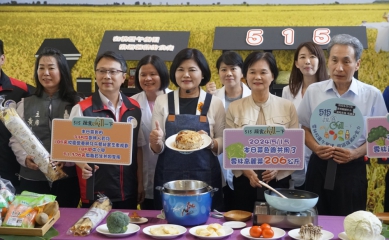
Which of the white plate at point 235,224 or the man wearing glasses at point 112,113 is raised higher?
the man wearing glasses at point 112,113

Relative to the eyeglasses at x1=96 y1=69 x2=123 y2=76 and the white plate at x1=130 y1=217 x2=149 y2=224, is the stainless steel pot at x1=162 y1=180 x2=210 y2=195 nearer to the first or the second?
the white plate at x1=130 y1=217 x2=149 y2=224

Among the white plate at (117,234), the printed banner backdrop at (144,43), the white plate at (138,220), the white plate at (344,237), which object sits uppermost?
the printed banner backdrop at (144,43)

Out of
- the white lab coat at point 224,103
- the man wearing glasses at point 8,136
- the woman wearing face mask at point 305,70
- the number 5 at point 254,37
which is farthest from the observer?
the number 5 at point 254,37

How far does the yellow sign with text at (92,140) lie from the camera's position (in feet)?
8.32

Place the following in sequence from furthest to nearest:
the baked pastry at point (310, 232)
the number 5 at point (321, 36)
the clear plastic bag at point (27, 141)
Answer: the number 5 at point (321, 36), the clear plastic bag at point (27, 141), the baked pastry at point (310, 232)

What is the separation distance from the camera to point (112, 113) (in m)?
2.91

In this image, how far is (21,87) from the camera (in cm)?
340

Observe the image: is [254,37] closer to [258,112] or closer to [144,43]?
[144,43]

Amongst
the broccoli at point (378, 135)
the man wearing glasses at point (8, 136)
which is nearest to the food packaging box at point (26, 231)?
the man wearing glasses at point (8, 136)

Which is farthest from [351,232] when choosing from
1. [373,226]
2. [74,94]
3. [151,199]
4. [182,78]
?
[74,94]

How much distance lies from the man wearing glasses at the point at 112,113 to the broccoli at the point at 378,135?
1.47 metres

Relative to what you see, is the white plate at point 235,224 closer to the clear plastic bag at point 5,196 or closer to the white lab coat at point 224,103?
the white lab coat at point 224,103

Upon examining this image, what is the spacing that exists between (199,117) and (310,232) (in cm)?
108

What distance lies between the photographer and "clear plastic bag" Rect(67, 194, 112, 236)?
2229mm
